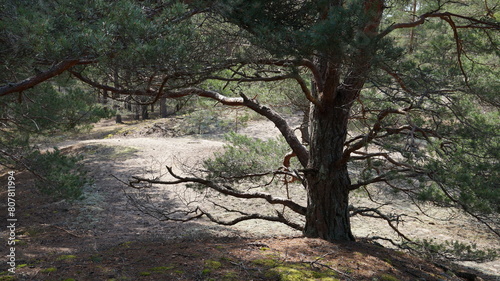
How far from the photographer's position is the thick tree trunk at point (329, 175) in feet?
16.4

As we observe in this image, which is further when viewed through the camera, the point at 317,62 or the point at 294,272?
the point at 317,62

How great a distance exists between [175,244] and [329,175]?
234cm

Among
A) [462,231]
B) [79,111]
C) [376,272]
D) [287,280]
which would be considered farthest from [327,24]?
[462,231]

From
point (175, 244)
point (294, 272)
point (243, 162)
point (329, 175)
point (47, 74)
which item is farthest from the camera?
point (243, 162)

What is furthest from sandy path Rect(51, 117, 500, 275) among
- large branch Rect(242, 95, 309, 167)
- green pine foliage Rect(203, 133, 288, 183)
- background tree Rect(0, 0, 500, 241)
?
background tree Rect(0, 0, 500, 241)

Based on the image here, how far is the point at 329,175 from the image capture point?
16.5 feet

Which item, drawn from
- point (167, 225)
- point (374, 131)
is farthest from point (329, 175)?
point (167, 225)

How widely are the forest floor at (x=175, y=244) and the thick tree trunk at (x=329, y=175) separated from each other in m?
0.28

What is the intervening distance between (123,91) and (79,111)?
12.9 ft

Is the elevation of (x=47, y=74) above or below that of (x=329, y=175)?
above

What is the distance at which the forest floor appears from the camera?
390 centimetres

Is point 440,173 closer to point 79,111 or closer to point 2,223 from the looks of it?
point 79,111

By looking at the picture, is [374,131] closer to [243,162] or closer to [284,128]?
[284,128]

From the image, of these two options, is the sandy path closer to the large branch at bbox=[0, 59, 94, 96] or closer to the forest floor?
the forest floor
